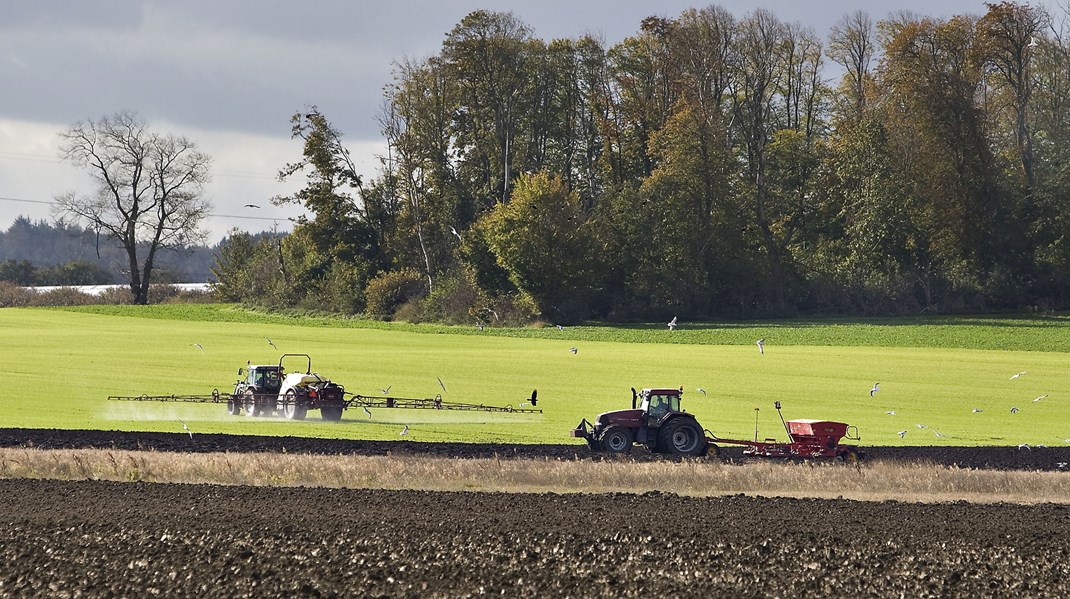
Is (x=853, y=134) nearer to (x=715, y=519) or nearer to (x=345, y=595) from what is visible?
(x=715, y=519)

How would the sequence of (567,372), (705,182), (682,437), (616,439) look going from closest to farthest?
(682,437) < (616,439) < (567,372) < (705,182)

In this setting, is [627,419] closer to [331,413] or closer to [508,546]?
[331,413]

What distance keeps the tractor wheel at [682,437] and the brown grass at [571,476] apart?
263 centimetres

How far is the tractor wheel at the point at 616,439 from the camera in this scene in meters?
31.5

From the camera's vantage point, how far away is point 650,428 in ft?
104

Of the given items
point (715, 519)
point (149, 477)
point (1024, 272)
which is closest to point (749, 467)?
point (715, 519)

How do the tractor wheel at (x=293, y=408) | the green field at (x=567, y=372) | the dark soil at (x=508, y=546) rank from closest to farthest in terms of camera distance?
the dark soil at (x=508, y=546) → the green field at (x=567, y=372) → the tractor wheel at (x=293, y=408)

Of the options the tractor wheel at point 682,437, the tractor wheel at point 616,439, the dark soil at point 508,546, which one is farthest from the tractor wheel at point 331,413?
the dark soil at point 508,546

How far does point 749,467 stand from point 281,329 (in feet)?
193

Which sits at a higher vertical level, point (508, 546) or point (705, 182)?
point (705, 182)

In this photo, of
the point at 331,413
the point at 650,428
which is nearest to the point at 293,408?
the point at 331,413

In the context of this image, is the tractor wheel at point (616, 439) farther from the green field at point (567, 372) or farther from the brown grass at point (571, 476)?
the green field at point (567, 372)

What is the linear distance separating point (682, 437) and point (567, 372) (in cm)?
2298

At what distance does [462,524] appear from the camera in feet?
69.4
